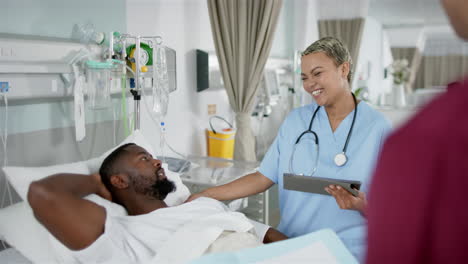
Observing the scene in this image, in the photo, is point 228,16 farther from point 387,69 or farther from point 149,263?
point 387,69

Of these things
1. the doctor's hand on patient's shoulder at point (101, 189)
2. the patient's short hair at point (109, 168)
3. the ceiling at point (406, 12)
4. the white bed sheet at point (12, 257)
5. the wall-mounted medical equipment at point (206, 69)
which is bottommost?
the white bed sheet at point (12, 257)

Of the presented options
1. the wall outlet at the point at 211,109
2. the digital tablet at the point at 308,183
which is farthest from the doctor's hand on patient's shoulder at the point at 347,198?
the wall outlet at the point at 211,109

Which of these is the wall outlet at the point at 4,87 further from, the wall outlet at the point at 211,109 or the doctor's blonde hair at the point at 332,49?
the wall outlet at the point at 211,109

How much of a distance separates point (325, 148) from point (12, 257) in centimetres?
116

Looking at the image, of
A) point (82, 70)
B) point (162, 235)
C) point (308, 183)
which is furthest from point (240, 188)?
point (82, 70)

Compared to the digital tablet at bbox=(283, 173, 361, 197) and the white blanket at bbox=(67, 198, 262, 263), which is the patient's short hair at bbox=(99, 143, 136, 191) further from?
the digital tablet at bbox=(283, 173, 361, 197)

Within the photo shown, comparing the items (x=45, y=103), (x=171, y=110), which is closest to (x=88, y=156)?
(x=45, y=103)

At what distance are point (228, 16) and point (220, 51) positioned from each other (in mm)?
236

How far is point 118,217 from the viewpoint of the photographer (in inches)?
57.7

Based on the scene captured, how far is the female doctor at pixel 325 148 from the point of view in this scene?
1.70 meters

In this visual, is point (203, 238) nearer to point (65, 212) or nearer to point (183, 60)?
point (65, 212)

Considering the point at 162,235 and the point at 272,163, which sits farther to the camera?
the point at 272,163

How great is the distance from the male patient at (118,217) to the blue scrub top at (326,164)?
138 millimetres

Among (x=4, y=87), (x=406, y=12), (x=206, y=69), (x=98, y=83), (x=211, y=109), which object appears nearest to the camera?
(x=4, y=87)
